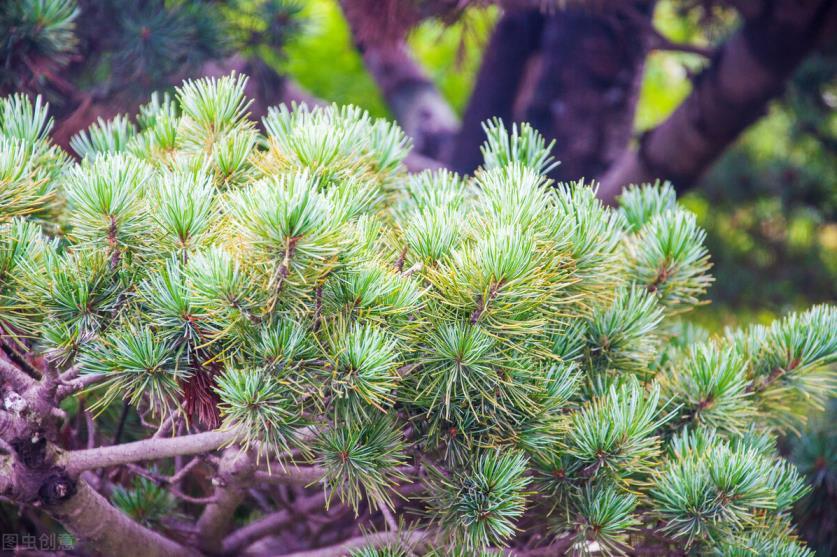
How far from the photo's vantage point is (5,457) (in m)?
0.81

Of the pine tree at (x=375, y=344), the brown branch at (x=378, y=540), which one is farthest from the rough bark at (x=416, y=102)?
the brown branch at (x=378, y=540)

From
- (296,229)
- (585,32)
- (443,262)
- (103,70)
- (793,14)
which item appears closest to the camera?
(296,229)

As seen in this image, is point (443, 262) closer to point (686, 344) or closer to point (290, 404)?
point (290, 404)

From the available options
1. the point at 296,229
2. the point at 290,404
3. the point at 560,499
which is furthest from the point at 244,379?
the point at 560,499

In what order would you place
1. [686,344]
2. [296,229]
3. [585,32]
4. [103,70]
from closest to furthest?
[296,229], [686,344], [103,70], [585,32]

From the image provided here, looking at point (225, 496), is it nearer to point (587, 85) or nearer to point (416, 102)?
point (587, 85)

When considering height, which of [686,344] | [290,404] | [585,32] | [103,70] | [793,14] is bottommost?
[290,404]

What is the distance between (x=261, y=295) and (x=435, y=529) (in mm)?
359

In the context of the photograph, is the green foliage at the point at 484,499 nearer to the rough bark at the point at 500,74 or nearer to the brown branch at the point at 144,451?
the brown branch at the point at 144,451

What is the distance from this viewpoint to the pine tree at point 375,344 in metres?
0.70

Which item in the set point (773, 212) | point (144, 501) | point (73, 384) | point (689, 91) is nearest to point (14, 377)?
point (73, 384)

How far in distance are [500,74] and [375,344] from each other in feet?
6.31

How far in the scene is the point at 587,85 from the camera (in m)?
2.12

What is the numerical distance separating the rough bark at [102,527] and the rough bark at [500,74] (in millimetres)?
1652
